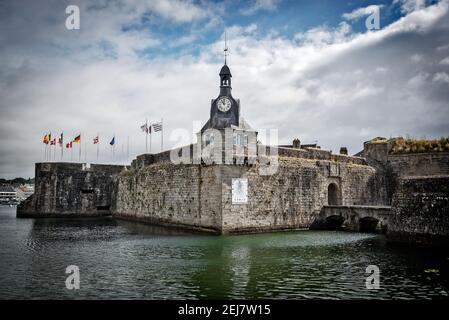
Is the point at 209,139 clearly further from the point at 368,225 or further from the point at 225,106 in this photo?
the point at 368,225

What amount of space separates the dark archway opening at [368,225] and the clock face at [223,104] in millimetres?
12759

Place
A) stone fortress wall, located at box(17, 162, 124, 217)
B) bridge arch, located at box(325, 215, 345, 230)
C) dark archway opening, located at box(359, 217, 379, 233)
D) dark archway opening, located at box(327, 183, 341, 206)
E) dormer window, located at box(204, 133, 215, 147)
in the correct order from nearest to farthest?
dormer window, located at box(204, 133, 215, 147) → dark archway opening, located at box(359, 217, 379, 233) → bridge arch, located at box(325, 215, 345, 230) → dark archway opening, located at box(327, 183, 341, 206) → stone fortress wall, located at box(17, 162, 124, 217)

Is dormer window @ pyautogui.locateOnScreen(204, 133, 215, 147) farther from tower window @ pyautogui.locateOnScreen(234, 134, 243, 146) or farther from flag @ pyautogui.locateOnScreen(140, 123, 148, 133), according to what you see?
flag @ pyautogui.locateOnScreen(140, 123, 148, 133)

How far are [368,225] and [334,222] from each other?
8.42 ft

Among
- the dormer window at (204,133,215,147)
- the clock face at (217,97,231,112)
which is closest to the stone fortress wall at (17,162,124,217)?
the clock face at (217,97,231,112)

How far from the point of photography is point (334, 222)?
26406 mm

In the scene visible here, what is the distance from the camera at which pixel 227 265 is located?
1294 centimetres

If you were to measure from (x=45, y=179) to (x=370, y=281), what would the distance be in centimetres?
3505

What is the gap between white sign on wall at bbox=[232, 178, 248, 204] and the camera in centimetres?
2188

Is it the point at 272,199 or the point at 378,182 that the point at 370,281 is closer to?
the point at 272,199

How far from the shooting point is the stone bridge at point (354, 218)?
872 inches

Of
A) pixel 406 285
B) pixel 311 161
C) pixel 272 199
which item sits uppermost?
pixel 311 161

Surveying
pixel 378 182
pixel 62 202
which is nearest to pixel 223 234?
pixel 378 182

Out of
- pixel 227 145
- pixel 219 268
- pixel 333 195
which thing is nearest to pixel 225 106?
pixel 227 145
